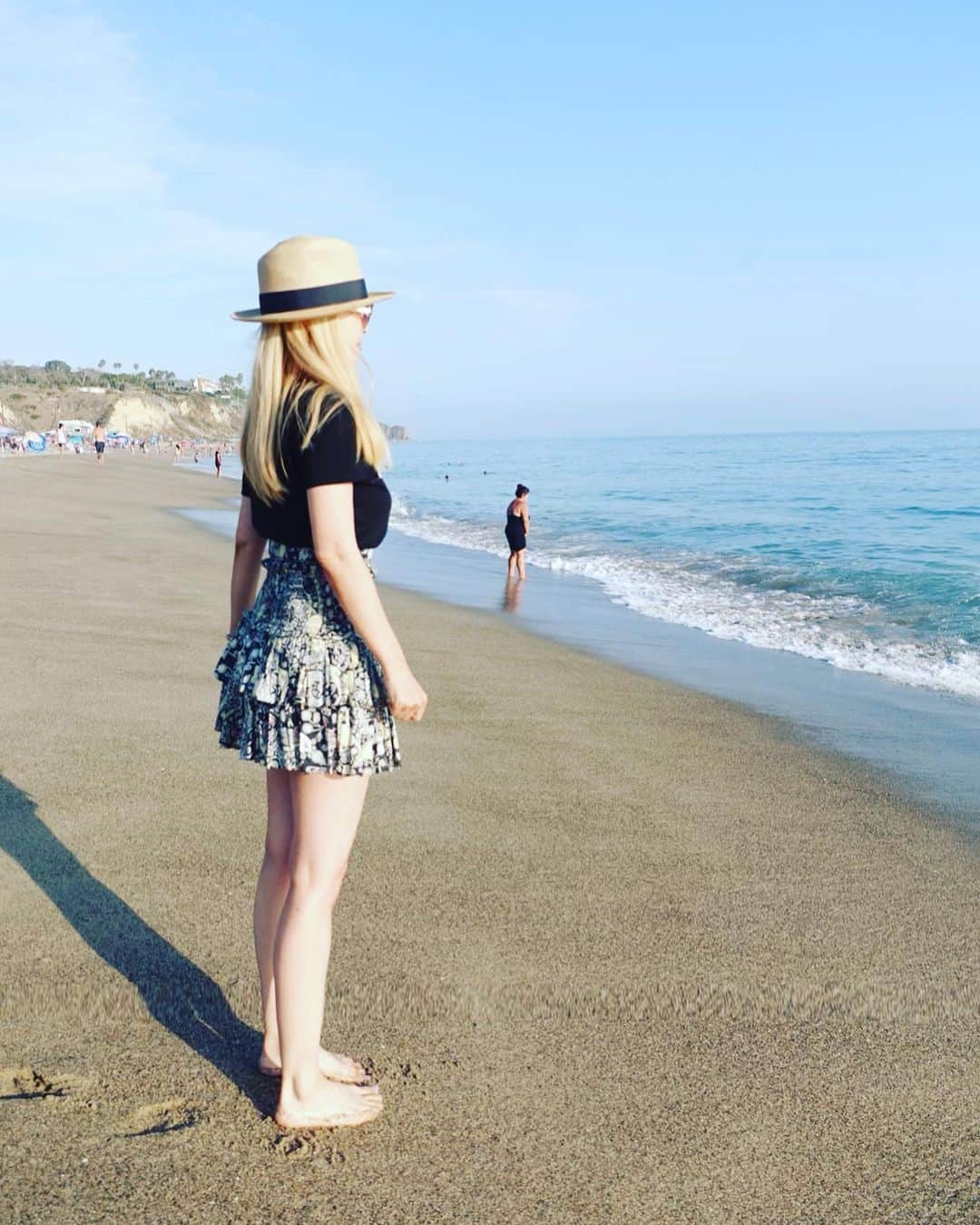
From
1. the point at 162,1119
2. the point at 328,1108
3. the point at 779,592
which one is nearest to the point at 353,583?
the point at 328,1108

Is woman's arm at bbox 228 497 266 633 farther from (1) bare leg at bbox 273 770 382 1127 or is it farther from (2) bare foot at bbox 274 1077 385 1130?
(2) bare foot at bbox 274 1077 385 1130

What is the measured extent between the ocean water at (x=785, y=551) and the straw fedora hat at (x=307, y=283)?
7199mm

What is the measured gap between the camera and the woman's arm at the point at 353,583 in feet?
7.31

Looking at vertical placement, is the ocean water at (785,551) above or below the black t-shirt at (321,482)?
below

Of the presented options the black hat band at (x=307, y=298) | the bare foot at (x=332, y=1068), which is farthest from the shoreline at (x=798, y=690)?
the black hat band at (x=307, y=298)

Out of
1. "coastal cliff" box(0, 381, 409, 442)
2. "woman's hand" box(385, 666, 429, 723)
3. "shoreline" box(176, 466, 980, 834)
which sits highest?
"coastal cliff" box(0, 381, 409, 442)

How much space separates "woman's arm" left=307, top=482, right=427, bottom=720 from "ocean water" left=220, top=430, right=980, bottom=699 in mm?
6996

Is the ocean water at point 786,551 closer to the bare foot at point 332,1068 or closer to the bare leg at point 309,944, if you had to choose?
the bare foot at point 332,1068

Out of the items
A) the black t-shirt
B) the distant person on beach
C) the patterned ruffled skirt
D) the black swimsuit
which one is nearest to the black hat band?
the black t-shirt

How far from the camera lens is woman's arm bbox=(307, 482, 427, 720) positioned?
223 cm

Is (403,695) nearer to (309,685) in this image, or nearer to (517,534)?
(309,685)

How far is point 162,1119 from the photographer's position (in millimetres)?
2475

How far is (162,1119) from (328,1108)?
399 millimetres

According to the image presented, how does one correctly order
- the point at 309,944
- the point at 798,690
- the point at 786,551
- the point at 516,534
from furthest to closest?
the point at 786,551, the point at 516,534, the point at 798,690, the point at 309,944
